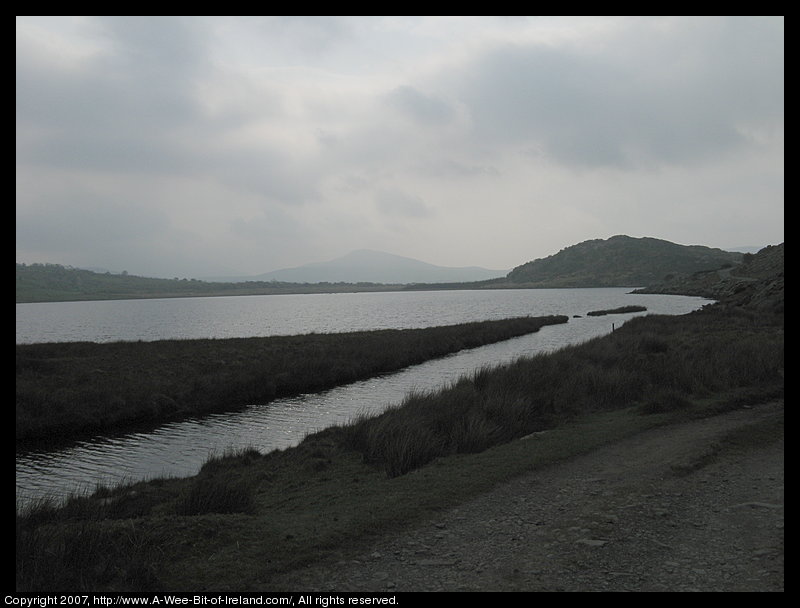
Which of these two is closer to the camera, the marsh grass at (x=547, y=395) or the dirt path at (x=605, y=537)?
the dirt path at (x=605, y=537)

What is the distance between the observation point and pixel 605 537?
6543mm

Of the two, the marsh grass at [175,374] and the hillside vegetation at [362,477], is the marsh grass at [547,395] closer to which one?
the hillside vegetation at [362,477]

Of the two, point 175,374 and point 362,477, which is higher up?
point 362,477

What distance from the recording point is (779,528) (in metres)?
6.46

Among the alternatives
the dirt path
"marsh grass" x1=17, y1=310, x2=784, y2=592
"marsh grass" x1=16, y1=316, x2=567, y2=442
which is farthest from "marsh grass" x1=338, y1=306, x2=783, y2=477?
"marsh grass" x1=16, y1=316, x2=567, y2=442

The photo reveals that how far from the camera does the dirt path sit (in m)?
5.56

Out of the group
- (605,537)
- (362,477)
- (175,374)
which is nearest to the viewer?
(605,537)

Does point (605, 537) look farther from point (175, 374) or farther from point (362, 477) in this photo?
point (175, 374)

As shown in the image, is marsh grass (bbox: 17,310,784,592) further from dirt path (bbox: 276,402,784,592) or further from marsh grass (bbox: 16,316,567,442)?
marsh grass (bbox: 16,316,567,442)

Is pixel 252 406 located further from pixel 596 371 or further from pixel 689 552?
pixel 689 552

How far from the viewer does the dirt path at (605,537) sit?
5.56m

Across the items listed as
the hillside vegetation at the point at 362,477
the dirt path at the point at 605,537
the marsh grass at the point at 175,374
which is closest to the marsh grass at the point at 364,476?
the hillside vegetation at the point at 362,477

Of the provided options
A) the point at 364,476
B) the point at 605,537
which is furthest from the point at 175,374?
the point at 605,537

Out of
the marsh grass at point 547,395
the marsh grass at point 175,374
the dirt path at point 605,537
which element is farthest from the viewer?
the marsh grass at point 175,374
